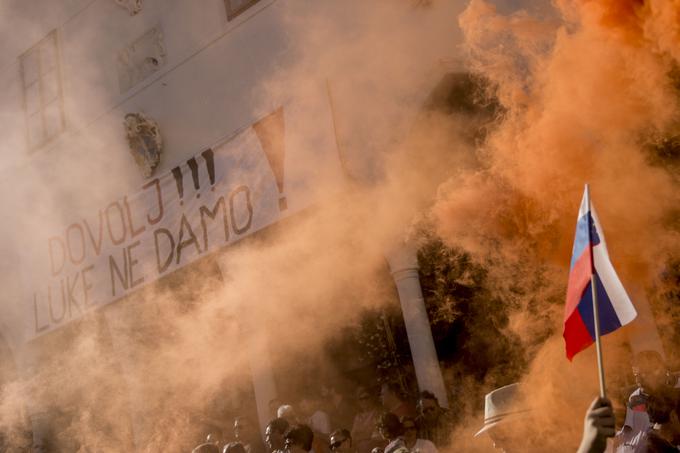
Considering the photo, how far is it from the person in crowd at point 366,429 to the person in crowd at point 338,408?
0.96m

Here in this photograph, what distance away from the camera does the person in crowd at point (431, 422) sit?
6066 millimetres

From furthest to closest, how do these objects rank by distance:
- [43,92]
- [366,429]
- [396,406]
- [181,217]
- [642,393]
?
1. [43,92]
2. [181,217]
3. [366,429]
4. [396,406]
5. [642,393]

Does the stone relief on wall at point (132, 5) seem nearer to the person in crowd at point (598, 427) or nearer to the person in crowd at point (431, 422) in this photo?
the person in crowd at point (431, 422)

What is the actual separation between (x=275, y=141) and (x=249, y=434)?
3.47 meters

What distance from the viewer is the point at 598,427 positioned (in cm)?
222

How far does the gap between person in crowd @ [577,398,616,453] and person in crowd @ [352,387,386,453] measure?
482cm

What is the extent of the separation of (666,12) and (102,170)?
31.7 feet

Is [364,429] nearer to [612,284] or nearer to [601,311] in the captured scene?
[601,311]

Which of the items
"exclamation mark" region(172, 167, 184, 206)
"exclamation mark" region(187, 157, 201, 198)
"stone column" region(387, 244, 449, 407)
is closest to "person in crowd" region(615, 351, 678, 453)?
"stone column" region(387, 244, 449, 407)

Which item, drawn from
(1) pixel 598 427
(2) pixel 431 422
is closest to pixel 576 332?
(1) pixel 598 427

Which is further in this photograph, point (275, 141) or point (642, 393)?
point (275, 141)

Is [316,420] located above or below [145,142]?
below

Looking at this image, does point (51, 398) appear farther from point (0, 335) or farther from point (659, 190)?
point (659, 190)

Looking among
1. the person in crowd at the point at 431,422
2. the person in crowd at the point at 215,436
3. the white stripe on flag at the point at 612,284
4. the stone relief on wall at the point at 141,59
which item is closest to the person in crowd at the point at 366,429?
the person in crowd at the point at 431,422
